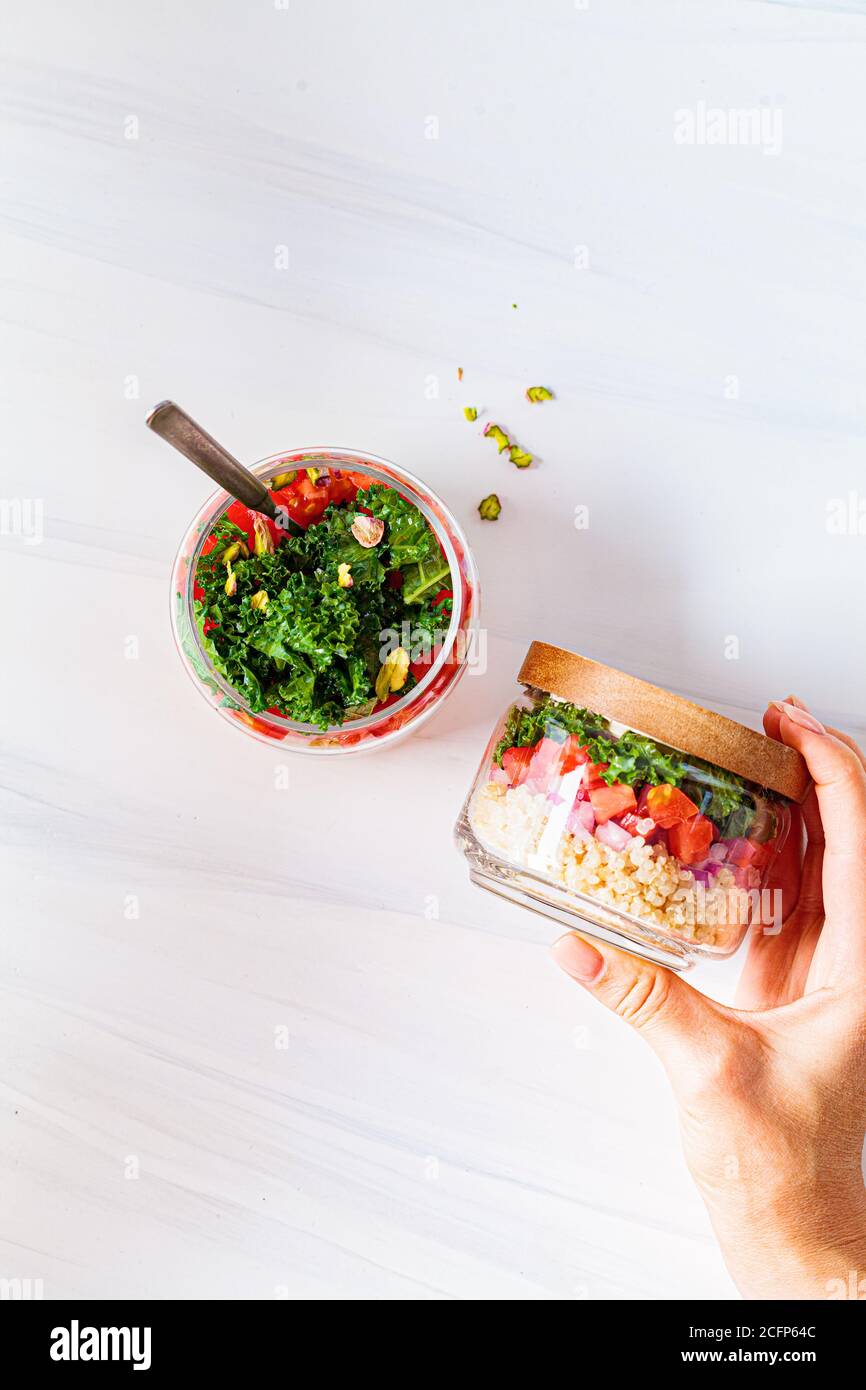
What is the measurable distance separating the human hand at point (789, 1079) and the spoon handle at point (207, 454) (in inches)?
23.6

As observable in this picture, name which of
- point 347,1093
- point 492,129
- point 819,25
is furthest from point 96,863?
point 819,25

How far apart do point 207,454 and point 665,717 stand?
522 millimetres

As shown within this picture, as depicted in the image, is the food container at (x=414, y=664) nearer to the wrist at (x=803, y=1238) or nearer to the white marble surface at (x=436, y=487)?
the white marble surface at (x=436, y=487)

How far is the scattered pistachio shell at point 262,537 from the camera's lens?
118cm

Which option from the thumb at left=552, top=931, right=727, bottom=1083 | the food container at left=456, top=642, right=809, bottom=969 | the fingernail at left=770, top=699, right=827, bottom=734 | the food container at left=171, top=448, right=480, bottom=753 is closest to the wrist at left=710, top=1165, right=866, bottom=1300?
the thumb at left=552, top=931, right=727, bottom=1083

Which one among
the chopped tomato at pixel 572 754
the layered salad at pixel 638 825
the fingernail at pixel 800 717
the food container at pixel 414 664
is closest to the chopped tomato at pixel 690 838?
the layered salad at pixel 638 825

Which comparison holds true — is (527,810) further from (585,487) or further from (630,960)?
(585,487)

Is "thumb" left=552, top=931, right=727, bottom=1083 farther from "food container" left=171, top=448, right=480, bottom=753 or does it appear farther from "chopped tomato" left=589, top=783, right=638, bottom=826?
"food container" left=171, top=448, right=480, bottom=753

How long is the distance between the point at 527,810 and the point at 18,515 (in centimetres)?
80

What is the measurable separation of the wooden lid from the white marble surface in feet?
0.95

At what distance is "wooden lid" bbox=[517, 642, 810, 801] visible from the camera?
1025mm

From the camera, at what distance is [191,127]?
1.37 meters

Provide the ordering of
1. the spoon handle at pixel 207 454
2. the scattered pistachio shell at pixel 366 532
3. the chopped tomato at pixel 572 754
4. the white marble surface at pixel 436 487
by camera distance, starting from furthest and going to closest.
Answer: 1. the white marble surface at pixel 436 487
2. the scattered pistachio shell at pixel 366 532
3. the chopped tomato at pixel 572 754
4. the spoon handle at pixel 207 454
